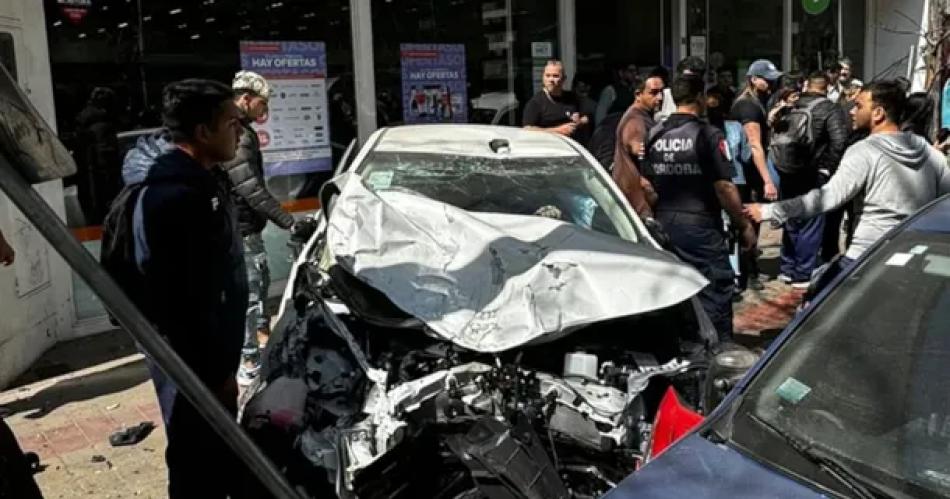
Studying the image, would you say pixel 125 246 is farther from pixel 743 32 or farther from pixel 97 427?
pixel 743 32

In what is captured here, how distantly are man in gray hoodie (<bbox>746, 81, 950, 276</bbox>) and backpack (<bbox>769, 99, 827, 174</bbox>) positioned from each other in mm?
2888

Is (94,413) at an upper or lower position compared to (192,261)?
lower

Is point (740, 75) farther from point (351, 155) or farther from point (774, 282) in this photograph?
point (351, 155)

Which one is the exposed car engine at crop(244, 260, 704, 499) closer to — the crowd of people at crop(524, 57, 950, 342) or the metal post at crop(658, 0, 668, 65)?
the crowd of people at crop(524, 57, 950, 342)

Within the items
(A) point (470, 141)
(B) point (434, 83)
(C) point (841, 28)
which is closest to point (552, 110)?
(B) point (434, 83)

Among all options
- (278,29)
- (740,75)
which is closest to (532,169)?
(278,29)

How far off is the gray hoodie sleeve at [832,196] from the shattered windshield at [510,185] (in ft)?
2.33

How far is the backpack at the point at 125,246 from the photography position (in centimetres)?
308

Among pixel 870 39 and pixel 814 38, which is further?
pixel 870 39

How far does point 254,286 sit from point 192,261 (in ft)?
8.82

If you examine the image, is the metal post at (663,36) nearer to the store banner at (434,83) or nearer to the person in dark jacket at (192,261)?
the store banner at (434,83)

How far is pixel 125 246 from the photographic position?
3.11 m

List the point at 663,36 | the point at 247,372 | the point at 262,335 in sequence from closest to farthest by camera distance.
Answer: the point at 247,372 → the point at 262,335 → the point at 663,36

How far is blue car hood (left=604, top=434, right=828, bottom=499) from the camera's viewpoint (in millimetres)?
1893
